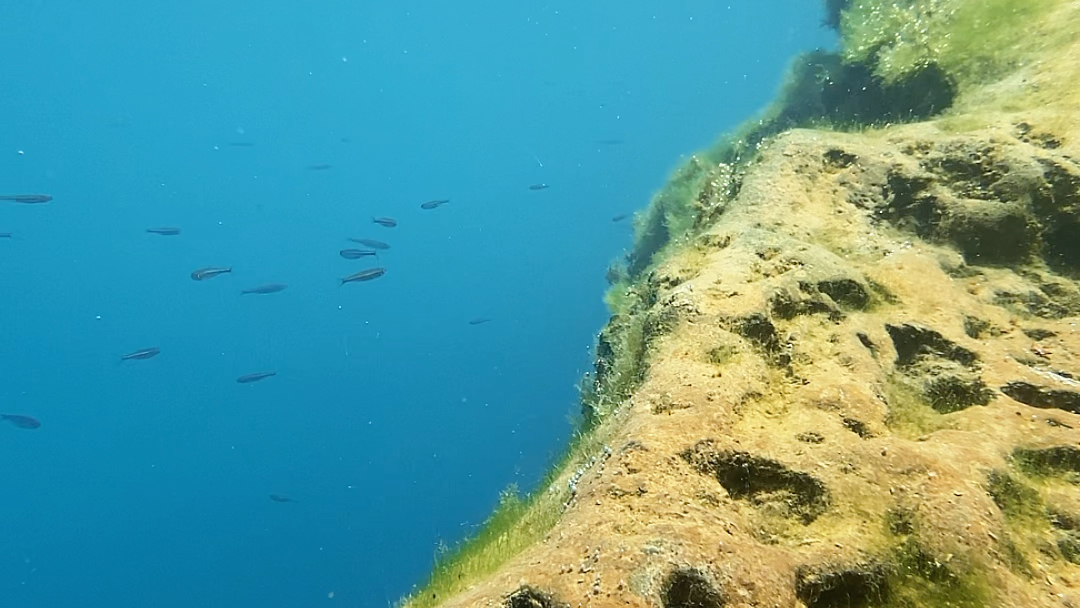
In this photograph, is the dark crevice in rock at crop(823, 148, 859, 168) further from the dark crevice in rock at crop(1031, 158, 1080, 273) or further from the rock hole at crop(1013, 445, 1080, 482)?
the rock hole at crop(1013, 445, 1080, 482)

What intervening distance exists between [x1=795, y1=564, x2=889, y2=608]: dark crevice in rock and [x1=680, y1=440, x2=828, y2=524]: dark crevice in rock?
24 centimetres

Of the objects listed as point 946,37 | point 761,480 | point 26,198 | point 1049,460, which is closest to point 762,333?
point 761,480

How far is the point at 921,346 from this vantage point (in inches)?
128

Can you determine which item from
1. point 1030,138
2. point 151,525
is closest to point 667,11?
point 151,525

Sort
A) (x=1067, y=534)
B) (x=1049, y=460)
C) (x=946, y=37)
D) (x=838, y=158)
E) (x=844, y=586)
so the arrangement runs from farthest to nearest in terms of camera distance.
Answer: (x=946, y=37) → (x=838, y=158) → (x=1049, y=460) → (x=1067, y=534) → (x=844, y=586)

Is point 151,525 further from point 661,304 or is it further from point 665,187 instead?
point 661,304

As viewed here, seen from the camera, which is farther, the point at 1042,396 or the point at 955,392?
the point at 955,392

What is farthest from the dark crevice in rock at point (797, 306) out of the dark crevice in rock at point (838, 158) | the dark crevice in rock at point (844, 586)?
the dark crevice in rock at point (838, 158)

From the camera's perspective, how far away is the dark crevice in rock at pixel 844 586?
206cm

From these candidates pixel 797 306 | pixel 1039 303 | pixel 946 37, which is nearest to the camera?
pixel 797 306

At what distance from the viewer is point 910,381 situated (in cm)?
310

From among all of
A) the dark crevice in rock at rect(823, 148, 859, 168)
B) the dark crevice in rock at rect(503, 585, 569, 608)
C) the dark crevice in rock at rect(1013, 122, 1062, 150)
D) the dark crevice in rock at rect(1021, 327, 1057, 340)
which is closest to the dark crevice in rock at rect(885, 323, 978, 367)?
the dark crevice in rock at rect(1021, 327, 1057, 340)

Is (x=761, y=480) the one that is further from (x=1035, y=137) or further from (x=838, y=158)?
(x=1035, y=137)

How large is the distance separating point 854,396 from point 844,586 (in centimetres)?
91
